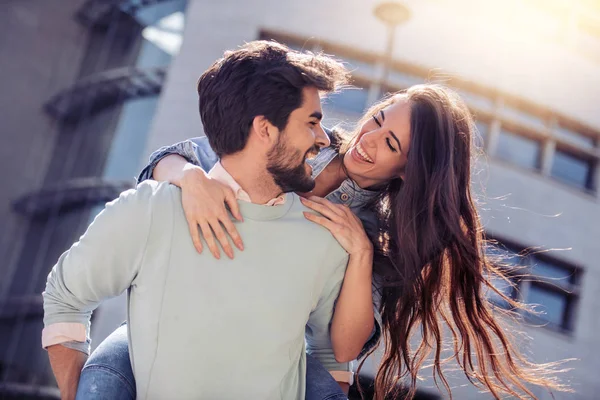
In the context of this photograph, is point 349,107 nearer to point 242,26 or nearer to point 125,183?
point 242,26

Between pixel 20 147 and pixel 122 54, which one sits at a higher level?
pixel 122 54

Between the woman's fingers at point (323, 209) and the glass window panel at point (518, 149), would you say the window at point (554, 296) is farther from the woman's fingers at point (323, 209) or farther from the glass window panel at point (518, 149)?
the woman's fingers at point (323, 209)

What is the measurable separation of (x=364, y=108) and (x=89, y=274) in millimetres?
11455

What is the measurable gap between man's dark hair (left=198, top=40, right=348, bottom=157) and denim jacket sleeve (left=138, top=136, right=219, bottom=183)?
562 mm

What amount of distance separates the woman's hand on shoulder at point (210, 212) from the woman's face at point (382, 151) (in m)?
0.82

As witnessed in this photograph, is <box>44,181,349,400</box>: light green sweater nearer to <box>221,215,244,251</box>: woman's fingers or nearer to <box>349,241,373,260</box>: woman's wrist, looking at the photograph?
<box>221,215,244,251</box>: woman's fingers

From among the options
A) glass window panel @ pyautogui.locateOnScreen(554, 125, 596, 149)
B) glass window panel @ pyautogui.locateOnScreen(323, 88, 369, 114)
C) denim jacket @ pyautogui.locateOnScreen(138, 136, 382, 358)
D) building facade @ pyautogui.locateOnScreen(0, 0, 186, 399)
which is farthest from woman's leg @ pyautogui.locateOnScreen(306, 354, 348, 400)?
glass window panel @ pyautogui.locateOnScreen(554, 125, 596, 149)

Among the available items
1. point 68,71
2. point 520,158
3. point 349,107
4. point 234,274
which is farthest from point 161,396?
point 68,71

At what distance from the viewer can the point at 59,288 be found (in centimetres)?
246

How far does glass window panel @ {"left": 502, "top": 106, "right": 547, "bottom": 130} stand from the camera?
14.8 m

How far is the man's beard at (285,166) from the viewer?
262 centimetres

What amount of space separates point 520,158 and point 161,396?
13.5 m

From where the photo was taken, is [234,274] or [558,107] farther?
[558,107]

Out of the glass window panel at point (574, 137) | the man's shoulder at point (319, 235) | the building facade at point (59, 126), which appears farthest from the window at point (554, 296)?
the man's shoulder at point (319, 235)
